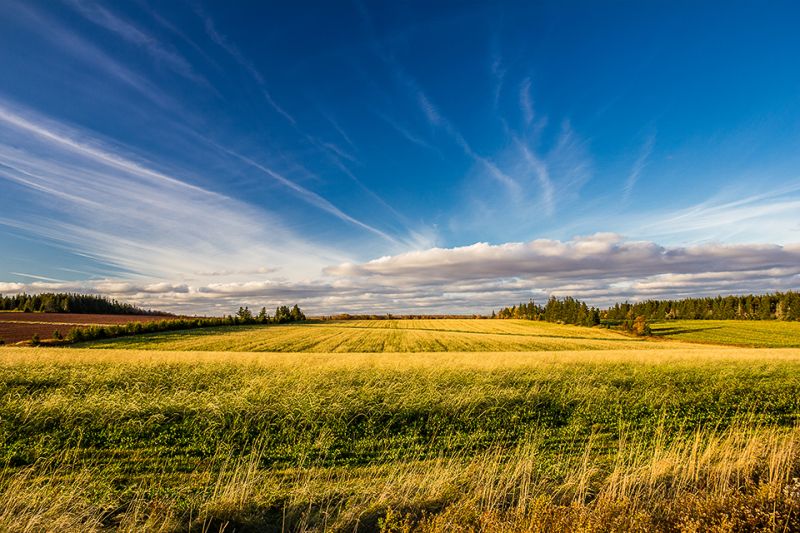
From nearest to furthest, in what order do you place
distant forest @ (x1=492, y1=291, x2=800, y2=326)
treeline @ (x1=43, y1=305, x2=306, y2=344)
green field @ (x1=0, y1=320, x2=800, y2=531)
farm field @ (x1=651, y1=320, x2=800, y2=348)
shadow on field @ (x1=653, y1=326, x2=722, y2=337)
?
green field @ (x1=0, y1=320, x2=800, y2=531) → treeline @ (x1=43, y1=305, x2=306, y2=344) → farm field @ (x1=651, y1=320, x2=800, y2=348) → shadow on field @ (x1=653, y1=326, x2=722, y2=337) → distant forest @ (x1=492, y1=291, x2=800, y2=326)

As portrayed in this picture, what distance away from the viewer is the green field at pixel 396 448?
18.2 ft

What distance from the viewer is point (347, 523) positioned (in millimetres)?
5574

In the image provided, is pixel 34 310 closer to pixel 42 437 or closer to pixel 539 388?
pixel 42 437

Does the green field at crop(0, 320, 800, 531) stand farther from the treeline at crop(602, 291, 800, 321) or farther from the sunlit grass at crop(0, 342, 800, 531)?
the treeline at crop(602, 291, 800, 321)

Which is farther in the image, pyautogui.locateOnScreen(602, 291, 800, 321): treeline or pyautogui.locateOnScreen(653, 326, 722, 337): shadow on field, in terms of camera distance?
pyautogui.locateOnScreen(602, 291, 800, 321): treeline

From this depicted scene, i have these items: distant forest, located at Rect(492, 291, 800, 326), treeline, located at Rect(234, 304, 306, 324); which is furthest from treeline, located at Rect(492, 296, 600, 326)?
treeline, located at Rect(234, 304, 306, 324)

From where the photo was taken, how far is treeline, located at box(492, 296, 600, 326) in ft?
357

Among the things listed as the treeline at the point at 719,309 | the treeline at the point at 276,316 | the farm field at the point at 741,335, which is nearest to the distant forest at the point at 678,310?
the treeline at the point at 719,309

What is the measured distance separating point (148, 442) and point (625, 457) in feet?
41.5

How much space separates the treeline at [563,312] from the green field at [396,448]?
9186cm

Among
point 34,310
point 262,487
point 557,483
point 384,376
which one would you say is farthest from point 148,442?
point 34,310

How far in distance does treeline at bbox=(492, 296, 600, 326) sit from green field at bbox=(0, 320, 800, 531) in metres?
91.9

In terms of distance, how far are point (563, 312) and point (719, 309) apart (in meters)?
75.6

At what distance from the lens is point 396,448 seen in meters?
10.6
